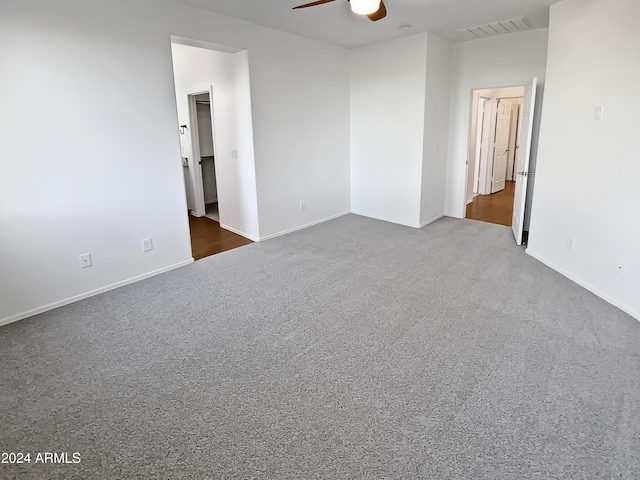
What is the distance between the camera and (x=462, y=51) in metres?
5.40

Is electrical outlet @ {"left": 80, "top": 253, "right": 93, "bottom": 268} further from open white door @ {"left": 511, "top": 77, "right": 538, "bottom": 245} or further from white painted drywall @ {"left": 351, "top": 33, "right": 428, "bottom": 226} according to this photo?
open white door @ {"left": 511, "top": 77, "right": 538, "bottom": 245}

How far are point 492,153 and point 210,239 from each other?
6.28 metres

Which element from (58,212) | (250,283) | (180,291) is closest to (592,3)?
(250,283)

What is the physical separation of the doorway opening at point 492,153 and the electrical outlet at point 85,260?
5.36m

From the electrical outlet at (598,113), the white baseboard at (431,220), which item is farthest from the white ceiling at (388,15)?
the white baseboard at (431,220)

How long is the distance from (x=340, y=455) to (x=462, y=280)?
2.38m

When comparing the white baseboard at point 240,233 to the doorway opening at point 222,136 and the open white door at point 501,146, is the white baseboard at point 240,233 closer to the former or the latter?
the doorway opening at point 222,136

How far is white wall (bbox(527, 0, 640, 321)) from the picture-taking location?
115 inches

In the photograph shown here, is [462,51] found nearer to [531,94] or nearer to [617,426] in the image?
[531,94]

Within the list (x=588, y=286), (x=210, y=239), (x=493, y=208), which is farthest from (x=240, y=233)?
(x=493, y=208)

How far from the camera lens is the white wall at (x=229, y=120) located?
15.3 feet

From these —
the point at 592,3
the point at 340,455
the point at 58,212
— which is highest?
the point at 592,3

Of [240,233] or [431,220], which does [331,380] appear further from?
[431,220]

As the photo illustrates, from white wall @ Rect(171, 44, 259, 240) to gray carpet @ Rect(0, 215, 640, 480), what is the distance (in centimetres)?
161
